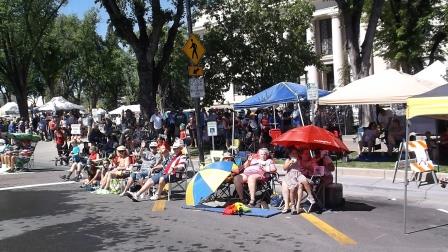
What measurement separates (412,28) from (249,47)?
31.3 feet

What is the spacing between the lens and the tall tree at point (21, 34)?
37.4 m

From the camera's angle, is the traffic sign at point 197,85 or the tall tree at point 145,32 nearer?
the traffic sign at point 197,85

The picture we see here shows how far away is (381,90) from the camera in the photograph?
1538cm

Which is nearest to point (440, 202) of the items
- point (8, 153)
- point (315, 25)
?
point (8, 153)

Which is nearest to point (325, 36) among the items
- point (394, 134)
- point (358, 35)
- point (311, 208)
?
point (358, 35)

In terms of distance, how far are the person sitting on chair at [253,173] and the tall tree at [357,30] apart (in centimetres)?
1160

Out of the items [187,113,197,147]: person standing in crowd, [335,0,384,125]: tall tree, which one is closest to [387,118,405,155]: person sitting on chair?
[335,0,384,125]: tall tree

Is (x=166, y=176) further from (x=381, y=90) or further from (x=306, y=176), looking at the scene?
(x=381, y=90)

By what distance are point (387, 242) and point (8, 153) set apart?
1530 cm

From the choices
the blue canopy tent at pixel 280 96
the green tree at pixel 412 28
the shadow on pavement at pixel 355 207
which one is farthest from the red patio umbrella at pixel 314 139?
the green tree at pixel 412 28

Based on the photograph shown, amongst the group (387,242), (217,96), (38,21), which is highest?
(38,21)

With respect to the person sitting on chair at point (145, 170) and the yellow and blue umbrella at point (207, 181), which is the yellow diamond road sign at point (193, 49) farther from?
the yellow and blue umbrella at point (207, 181)

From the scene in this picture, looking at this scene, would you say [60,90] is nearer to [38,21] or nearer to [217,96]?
[38,21]

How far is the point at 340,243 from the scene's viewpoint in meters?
7.54
